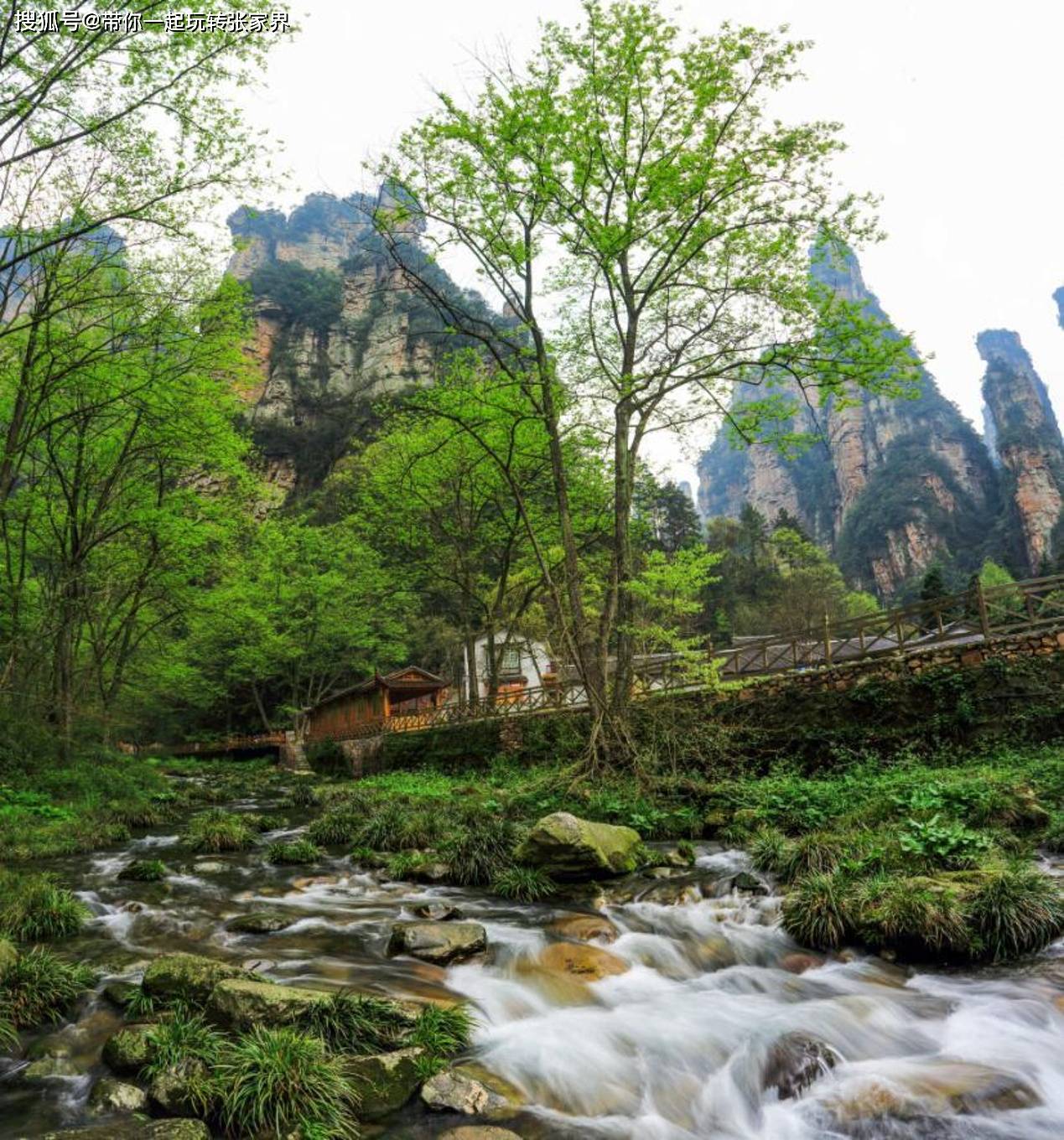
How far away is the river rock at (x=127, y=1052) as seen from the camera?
12.8 feet

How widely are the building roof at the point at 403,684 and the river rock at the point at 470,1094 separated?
28.0 m

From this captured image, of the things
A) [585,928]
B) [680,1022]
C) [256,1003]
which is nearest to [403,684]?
[585,928]

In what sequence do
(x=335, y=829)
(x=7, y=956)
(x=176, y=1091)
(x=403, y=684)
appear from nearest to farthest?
(x=176, y=1091) < (x=7, y=956) < (x=335, y=829) < (x=403, y=684)

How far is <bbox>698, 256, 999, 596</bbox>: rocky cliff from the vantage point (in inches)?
3725

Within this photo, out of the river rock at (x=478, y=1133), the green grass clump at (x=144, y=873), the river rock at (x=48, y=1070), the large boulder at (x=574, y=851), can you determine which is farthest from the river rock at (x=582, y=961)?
the green grass clump at (x=144, y=873)

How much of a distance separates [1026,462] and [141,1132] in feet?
357

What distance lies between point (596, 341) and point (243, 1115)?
600 inches

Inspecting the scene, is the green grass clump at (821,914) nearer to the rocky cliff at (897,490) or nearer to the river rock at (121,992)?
the river rock at (121,992)

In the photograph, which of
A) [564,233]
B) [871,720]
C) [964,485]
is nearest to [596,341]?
[564,233]

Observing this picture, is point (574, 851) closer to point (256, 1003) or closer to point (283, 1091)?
point (256, 1003)

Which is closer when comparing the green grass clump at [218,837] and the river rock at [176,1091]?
the river rock at [176,1091]

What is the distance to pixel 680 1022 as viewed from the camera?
5.00m

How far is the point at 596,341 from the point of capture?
16.0 m

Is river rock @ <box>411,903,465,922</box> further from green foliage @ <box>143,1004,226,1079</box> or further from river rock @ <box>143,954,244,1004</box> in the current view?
green foliage @ <box>143,1004,226,1079</box>
